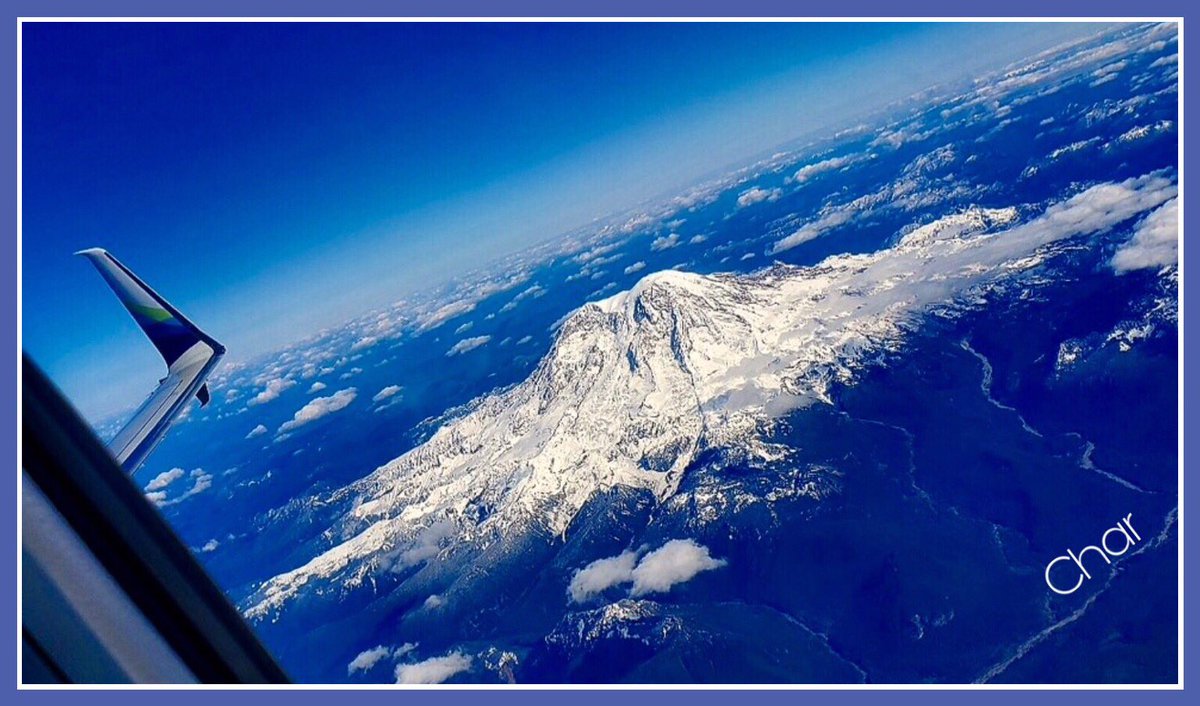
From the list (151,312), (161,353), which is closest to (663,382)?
(161,353)

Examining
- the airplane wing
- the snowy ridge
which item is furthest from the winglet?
the snowy ridge

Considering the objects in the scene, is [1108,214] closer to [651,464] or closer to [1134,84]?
[1134,84]

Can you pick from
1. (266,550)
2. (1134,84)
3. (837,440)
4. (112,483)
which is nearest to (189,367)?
(112,483)

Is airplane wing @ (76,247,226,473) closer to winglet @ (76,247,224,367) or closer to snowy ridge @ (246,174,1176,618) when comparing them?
winglet @ (76,247,224,367)

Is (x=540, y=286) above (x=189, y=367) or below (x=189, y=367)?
below

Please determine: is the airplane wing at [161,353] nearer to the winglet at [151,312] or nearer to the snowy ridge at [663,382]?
the winglet at [151,312]

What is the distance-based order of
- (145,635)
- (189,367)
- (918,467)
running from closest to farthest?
(145,635) < (189,367) < (918,467)

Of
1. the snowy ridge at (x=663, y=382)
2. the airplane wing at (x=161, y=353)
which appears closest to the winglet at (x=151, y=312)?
the airplane wing at (x=161, y=353)
